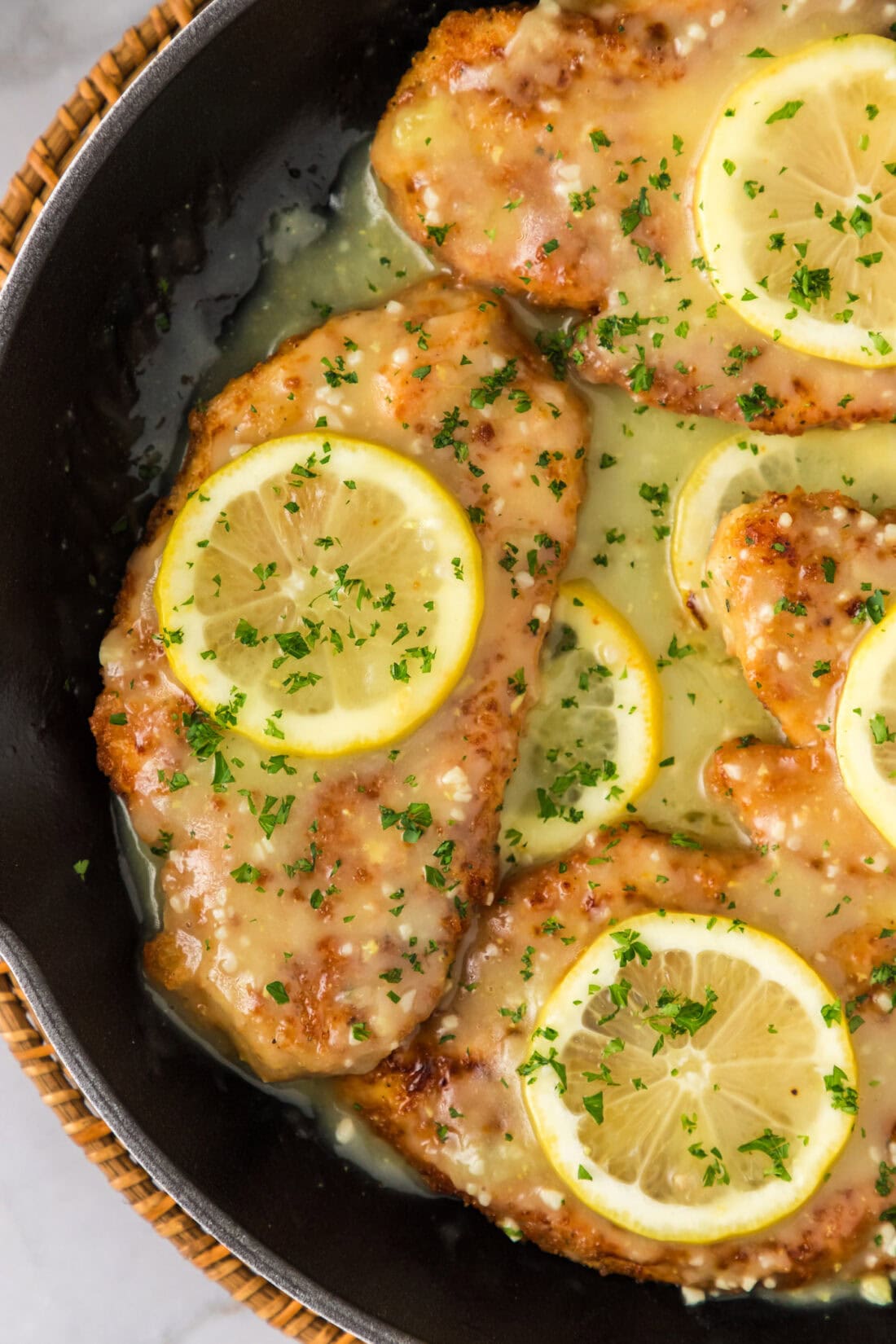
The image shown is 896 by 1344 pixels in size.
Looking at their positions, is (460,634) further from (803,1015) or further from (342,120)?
(342,120)

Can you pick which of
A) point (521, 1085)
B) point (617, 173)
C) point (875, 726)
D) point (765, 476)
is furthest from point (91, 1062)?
point (617, 173)

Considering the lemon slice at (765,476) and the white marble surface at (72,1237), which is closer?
the lemon slice at (765,476)

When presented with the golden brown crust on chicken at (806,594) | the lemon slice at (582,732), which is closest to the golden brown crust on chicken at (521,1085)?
the lemon slice at (582,732)

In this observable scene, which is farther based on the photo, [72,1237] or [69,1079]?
[72,1237]

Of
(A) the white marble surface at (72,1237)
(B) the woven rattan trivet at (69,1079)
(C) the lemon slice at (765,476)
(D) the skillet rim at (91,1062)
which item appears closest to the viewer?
(D) the skillet rim at (91,1062)

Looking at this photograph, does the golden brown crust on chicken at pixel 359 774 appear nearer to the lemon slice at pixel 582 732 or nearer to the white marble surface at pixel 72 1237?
the lemon slice at pixel 582 732

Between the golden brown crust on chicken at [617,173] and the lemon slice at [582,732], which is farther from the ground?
the golden brown crust on chicken at [617,173]

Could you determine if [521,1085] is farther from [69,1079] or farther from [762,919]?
[69,1079]
